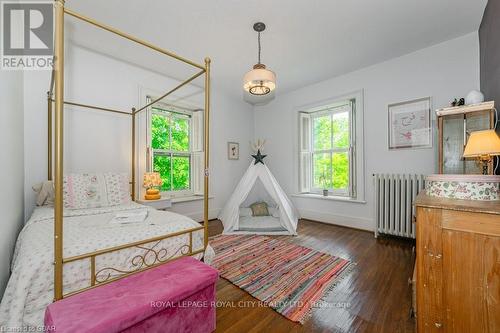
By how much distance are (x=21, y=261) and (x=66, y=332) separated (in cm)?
57

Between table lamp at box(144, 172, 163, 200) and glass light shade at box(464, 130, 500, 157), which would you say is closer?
glass light shade at box(464, 130, 500, 157)

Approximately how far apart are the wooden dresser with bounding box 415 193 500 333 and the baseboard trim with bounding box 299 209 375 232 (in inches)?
95.2

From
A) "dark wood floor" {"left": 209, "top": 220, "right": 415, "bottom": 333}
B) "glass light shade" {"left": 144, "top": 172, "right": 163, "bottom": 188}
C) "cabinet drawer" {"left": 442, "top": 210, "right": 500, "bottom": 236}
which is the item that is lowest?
"dark wood floor" {"left": 209, "top": 220, "right": 415, "bottom": 333}

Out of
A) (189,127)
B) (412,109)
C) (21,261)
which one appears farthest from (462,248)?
(189,127)

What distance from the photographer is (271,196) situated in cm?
362

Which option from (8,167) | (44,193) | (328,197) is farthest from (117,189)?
(328,197)

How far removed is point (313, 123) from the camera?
4352 mm

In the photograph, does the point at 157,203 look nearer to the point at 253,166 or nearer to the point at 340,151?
the point at 253,166

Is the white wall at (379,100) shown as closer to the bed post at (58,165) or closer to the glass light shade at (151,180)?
the glass light shade at (151,180)

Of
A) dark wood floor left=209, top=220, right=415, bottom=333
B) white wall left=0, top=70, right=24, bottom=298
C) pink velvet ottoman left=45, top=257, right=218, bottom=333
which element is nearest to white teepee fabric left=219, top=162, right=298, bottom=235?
dark wood floor left=209, top=220, right=415, bottom=333

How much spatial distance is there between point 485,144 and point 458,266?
85cm

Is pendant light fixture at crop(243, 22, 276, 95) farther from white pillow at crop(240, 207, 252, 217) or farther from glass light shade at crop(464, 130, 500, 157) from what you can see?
white pillow at crop(240, 207, 252, 217)

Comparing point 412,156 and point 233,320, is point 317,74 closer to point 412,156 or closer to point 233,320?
point 412,156

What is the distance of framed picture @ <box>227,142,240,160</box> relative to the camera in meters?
4.52
